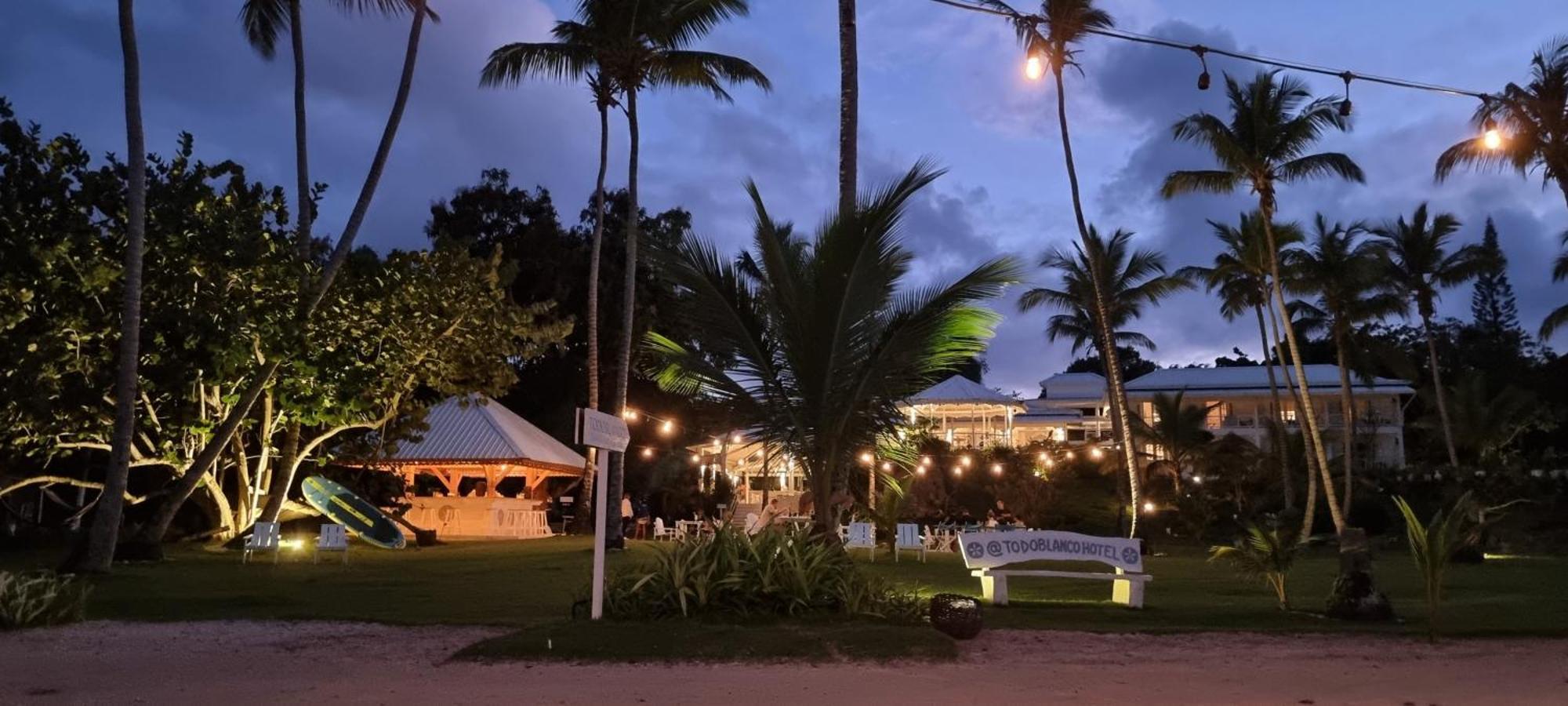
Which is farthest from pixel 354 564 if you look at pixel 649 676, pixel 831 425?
pixel 649 676

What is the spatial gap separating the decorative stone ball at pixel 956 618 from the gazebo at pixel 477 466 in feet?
65.8

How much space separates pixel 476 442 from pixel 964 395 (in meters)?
16.8

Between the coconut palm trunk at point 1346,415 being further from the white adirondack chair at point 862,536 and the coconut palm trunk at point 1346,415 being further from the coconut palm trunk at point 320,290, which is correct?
the coconut palm trunk at point 320,290

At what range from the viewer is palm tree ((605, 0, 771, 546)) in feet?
77.0

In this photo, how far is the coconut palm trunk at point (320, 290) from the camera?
19734 mm

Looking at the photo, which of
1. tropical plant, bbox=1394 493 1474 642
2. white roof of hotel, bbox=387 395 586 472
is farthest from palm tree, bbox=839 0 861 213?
white roof of hotel, bbox=387 395 586 472

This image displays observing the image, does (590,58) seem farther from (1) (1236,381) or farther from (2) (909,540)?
(1) (1236,381)

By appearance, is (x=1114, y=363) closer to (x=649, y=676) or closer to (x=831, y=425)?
(x=831, y=425)

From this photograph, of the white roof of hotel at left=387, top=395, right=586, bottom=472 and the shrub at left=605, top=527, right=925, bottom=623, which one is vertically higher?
the white roof of hotel at left=387, top=395, right=586, bottom=472

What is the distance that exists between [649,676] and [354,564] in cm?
1301

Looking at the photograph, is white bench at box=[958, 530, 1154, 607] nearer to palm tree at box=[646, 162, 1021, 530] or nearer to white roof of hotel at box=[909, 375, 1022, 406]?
palm tree at box=[646, 162, 1021, 530]

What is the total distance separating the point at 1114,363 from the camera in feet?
84.9

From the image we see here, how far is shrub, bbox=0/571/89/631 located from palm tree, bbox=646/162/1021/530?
19.8 ft

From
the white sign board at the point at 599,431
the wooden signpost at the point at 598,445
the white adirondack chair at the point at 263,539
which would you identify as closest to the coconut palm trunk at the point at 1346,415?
the white adirondack chair at the point at 263,539
